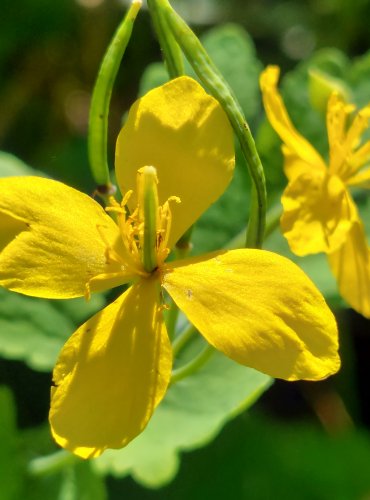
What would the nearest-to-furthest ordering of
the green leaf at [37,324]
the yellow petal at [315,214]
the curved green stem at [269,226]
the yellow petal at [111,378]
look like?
the yellow petal at [111,378] → the yellow petal at [315,214] → the curved green stem at [269,226] → the green leaf at [37,324]

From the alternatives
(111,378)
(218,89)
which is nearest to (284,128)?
(218,89)

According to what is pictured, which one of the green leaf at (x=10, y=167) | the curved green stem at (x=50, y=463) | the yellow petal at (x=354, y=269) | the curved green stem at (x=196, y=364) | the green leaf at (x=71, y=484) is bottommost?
the green leaf at (x=71, y=484)

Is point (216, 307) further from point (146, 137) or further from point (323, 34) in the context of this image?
point (323, 34)

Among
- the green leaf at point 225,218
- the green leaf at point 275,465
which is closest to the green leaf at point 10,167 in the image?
the green leaf at point 225,218

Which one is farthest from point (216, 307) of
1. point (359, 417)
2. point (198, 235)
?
point (359, 417)

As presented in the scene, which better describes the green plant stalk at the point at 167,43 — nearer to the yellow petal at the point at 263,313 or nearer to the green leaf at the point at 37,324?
the yellow petal at the point at 263,313

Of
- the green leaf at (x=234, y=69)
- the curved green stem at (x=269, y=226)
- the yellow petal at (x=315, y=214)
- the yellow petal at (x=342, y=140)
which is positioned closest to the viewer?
the yellow petal at (x=315, y=214)
